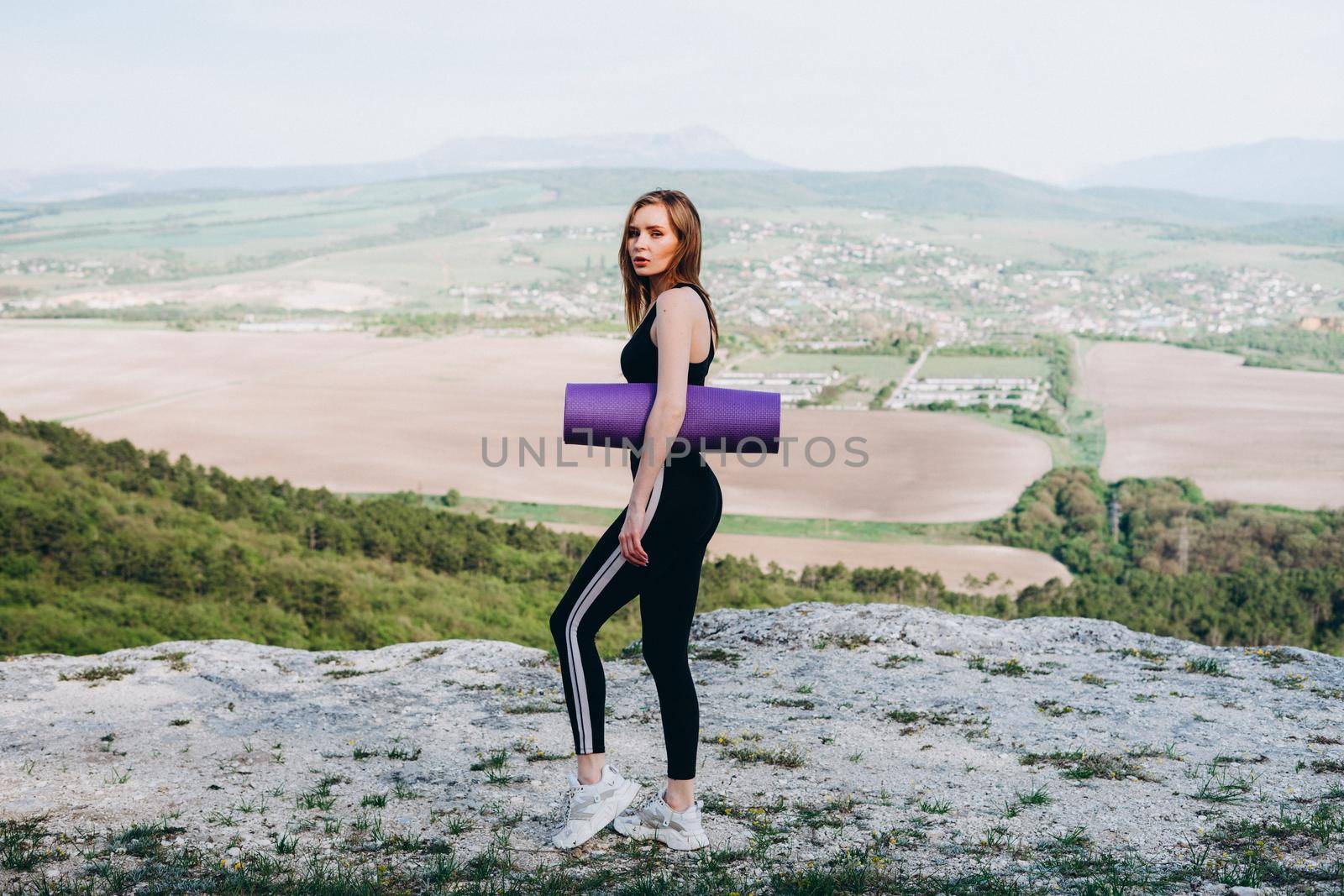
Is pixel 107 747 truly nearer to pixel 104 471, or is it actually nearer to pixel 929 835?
pixel 929 835

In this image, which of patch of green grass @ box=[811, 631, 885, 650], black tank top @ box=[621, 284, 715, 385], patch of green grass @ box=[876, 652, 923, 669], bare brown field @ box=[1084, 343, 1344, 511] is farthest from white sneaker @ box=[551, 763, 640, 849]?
bare brown field @ box=[1084, 343, 1344, 511]

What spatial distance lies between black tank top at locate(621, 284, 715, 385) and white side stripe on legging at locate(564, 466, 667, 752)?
0.41 metres

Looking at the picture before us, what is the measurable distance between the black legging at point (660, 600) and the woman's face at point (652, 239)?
0.80m

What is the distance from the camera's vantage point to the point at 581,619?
13.6 feet

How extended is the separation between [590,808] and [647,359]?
204 centimetres

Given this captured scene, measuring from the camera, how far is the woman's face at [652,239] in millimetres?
3959

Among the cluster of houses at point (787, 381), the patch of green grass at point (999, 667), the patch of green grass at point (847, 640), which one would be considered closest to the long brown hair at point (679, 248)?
the patch of green grass at point (999, 667)

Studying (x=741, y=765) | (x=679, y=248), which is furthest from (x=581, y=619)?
(x=741, y=765)

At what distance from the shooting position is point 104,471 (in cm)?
3284

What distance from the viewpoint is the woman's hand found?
12.6 feet

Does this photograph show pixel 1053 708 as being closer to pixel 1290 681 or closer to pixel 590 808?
pixel 1290 681

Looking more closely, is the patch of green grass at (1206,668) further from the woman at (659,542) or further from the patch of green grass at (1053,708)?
the woman at (659,542)

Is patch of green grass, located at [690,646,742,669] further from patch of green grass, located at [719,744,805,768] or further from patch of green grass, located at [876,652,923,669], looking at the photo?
patch of green grass, located at [719,744,805,768]

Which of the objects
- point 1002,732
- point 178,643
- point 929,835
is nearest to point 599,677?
point 929,835
